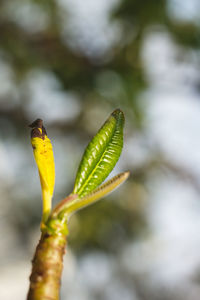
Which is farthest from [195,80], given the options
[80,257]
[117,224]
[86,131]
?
[80,257]

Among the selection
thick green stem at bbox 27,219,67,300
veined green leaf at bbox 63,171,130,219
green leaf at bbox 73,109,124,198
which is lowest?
thick green stem at bbox 27,219,67,300

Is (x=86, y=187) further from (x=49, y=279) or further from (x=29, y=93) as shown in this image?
(x=29, y=93)

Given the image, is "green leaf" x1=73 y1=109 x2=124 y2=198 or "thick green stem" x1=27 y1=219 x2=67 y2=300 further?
"green leaf" x1=73 y1=109 x2=124 y2=198

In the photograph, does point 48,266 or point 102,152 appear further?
point 102,152

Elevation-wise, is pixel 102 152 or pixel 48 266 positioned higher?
pixel 102 152

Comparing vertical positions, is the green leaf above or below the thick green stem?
above
